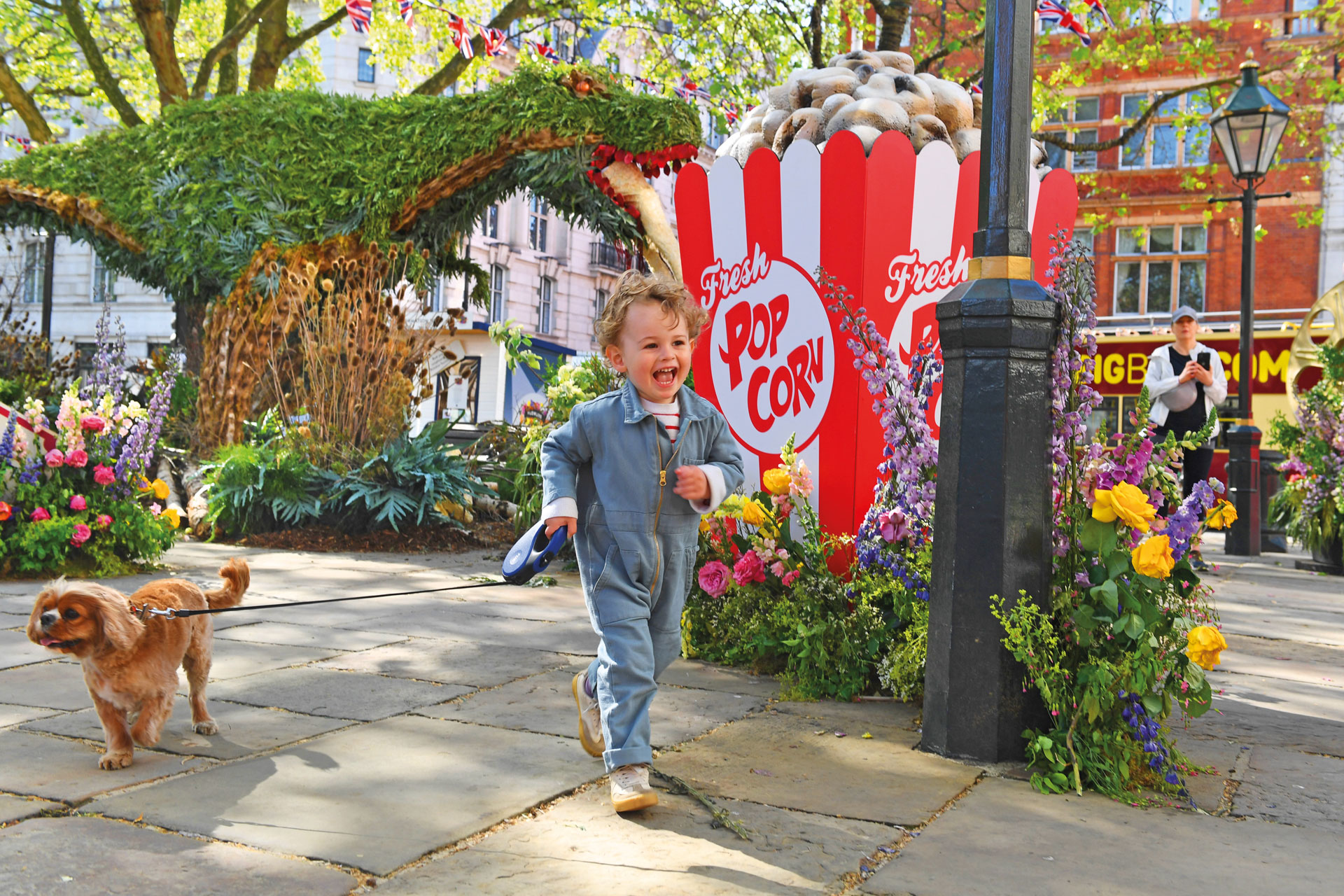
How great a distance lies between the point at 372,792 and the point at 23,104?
17.7 meters

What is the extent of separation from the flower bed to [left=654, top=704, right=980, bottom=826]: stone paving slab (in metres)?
4.13

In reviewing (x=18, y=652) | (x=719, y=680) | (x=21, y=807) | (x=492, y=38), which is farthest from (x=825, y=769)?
(x=492, y=38)

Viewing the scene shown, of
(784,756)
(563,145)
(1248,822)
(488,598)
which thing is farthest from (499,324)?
(1248,822)

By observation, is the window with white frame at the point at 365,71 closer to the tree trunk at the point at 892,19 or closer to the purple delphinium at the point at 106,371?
the tree trunk at the point at 892,19

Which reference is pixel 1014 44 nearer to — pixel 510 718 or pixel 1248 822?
pixel 1248 822

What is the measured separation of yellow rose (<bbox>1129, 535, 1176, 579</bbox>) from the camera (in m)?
2.96

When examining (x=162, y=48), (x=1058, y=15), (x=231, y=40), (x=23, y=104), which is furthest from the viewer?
(x=23, y=104)

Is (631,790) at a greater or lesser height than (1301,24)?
lesser

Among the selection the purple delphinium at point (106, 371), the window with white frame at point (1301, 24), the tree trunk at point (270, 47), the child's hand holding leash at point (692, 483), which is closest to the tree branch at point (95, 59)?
the tree trunk at point (270, 47)

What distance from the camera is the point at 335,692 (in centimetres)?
392

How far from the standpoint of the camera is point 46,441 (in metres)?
6.49

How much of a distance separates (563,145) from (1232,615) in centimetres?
680

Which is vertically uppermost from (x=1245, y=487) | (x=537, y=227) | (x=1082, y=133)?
(x=1082, y=133)

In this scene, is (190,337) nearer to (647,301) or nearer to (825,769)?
(647,301)
